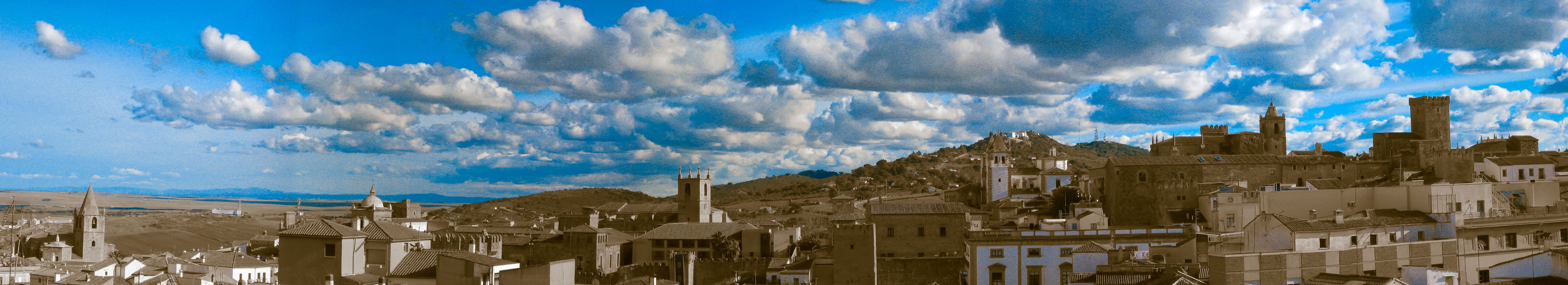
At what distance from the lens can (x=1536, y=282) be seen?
28891mm

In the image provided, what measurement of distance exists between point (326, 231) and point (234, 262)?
23.4 m

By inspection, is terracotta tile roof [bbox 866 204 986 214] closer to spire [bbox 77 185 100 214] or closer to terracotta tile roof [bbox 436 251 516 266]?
terracotta tile roof [bbox 436 251 516 266]

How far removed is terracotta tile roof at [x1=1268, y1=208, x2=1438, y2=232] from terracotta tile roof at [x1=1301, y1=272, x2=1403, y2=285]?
16.1 ft

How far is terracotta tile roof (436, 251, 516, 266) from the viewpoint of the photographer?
19031mm

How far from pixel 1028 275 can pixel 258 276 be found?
1317 inches

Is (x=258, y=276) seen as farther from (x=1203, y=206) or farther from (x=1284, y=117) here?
(x=1284, y=117)

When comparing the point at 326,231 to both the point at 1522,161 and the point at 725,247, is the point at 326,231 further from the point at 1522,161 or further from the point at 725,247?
the point at 1522,161

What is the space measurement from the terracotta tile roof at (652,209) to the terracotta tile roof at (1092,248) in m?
31.3

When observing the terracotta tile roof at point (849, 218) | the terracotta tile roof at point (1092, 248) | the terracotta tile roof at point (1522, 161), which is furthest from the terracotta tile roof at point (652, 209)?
the terracotta tile roof at point (1522, 161)

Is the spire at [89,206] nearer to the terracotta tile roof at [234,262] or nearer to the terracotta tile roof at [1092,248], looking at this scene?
the terracotta tile roof at [234,262]

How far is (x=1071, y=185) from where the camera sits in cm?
6169

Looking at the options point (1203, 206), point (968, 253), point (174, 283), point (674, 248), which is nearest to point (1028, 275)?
point (968, 253)

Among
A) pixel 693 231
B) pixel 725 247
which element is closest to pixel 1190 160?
pixel 725 247

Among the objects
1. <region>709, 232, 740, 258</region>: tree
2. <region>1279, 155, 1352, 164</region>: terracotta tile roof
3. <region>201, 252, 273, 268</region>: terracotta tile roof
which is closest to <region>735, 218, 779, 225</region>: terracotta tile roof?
<region>709, 232, 740, 258</region>: tree
